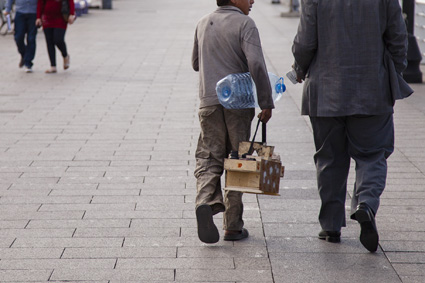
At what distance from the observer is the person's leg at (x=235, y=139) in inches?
186

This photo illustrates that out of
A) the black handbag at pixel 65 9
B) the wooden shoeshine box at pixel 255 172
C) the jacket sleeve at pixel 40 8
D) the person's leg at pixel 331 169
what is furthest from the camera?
the jacket sleeve at pixel 40 8

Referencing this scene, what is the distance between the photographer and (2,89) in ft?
38.3

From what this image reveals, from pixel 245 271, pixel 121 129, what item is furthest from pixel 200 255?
pixel 121 129

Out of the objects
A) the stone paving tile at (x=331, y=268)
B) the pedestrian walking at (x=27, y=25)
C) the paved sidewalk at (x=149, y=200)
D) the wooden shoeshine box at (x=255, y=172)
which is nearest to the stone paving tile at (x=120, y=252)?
the paved sidewalk at (x=149, y=200)

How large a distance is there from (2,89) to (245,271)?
27.2 feet

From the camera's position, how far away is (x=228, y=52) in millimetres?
4652

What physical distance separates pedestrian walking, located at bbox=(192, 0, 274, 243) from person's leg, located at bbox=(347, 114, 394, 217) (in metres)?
0.54

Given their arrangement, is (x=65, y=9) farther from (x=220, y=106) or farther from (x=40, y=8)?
(x=220, y=106)

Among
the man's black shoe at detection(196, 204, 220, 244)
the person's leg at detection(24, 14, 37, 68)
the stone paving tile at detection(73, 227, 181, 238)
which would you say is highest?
the man's black shoe at detection(196, 204, 220, 244)

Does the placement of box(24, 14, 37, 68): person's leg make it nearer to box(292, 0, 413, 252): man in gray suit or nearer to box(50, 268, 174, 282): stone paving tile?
box(292, 0, 413, 252): man in gray suit

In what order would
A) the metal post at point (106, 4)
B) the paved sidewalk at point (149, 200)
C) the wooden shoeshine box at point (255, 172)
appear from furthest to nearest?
the metal post at point (106, 4) < the wooden shoeshine box at point (255, 172) < the paved sidewalk at point (149, 200)

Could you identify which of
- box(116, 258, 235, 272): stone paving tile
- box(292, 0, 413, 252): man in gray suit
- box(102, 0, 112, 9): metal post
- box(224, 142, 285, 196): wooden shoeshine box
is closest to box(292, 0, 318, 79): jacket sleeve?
box(292, 0, 413, 252): man in gray suit

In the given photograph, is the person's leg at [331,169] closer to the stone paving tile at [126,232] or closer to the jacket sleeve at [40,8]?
the stone paving tile at [126,232]

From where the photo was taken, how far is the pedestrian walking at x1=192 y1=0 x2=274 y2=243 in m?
4.55
